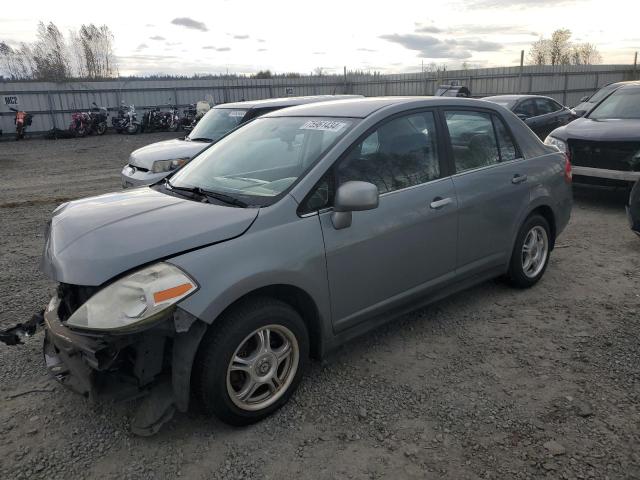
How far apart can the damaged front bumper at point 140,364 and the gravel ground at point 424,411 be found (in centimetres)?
30

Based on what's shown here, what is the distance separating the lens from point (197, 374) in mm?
2645

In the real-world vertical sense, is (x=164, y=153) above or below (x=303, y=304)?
above

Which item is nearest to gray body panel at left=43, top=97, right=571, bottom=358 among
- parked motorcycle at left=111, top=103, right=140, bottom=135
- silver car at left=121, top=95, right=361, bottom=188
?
silver car at left=121, top=95, right=361, bottom=188

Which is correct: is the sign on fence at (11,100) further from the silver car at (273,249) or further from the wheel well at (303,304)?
the wheel well at (303,304)

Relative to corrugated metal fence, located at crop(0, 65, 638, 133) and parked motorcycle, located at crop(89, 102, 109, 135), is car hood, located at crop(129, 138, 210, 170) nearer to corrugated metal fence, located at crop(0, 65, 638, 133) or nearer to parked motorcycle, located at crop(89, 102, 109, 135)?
parked motorcycle, located at crop(89, 102, 109, 135)

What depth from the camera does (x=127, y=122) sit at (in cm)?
2231

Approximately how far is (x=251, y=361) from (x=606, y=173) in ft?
21.4

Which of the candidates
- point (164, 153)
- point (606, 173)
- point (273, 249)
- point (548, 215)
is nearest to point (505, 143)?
point (548, 215)

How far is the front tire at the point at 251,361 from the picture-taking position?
103 inches

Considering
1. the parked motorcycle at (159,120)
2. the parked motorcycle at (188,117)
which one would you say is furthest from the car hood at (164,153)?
the parked motorcycle at (188,117)

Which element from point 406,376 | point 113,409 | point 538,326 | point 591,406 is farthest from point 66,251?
point 538,326

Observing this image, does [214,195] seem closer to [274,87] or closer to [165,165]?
[165,165]

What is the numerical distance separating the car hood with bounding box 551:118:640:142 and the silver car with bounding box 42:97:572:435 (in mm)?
3822

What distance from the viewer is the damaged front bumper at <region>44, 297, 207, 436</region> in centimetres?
248
